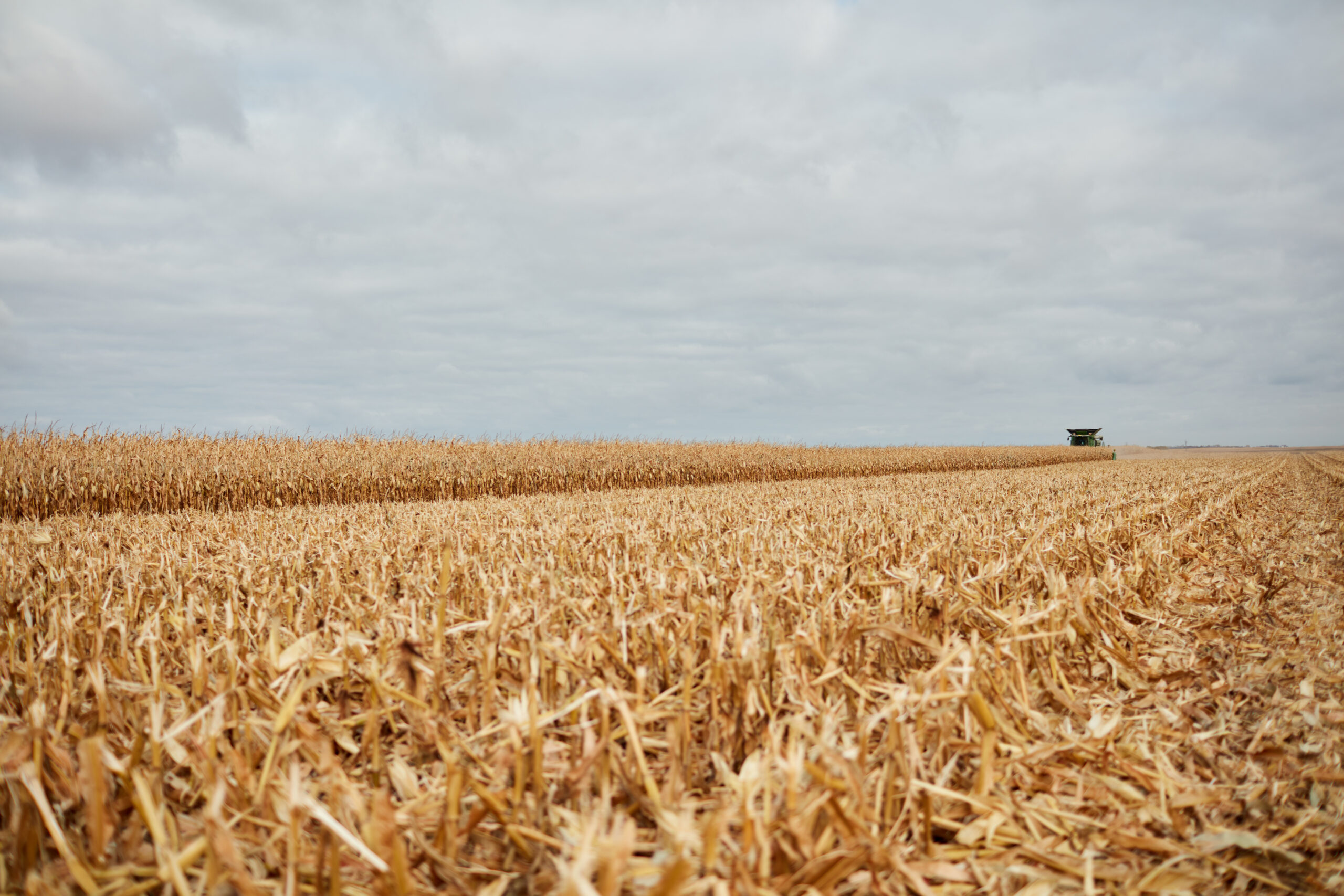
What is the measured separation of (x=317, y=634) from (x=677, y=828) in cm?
215

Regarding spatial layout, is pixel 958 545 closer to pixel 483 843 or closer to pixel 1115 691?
pixel 1115 691

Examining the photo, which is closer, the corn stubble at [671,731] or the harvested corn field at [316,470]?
the corn stubble at [671,731]

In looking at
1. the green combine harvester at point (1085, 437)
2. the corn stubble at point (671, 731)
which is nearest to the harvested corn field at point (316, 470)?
the corn stubble at point (671, 731)

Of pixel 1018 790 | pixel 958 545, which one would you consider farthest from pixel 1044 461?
pixel 1018 790

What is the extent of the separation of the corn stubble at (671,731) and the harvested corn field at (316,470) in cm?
1124

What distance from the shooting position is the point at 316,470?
15.8m

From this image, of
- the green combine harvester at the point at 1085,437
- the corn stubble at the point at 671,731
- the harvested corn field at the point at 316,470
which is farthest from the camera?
the green combine harvester at the point at 1085,437

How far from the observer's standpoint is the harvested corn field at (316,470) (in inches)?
540

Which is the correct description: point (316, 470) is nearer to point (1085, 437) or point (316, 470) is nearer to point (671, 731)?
point (671, 731)

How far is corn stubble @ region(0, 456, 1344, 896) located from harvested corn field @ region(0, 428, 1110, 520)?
11244 millimetres

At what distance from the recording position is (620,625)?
2.72m

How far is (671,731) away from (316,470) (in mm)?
15843

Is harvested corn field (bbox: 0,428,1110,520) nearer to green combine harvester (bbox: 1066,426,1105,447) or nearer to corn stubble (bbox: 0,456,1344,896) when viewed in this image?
corn stubble (bbox: 0,456,1344,896)

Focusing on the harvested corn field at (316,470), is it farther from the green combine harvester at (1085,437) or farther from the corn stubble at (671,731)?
the green combine harvester at (1085,437)
